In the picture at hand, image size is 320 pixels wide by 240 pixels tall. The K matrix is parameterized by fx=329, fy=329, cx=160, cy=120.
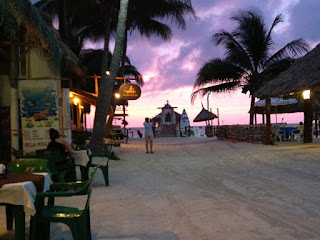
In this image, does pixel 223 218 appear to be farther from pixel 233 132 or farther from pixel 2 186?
pixel 233 132

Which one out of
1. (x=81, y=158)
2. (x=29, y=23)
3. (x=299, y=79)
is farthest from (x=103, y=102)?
(x=299, y=79)

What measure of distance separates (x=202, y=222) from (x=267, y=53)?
65.8 ft

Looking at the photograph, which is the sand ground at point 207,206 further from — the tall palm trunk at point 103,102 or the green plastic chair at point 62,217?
the tall palm trunk at point 103,102

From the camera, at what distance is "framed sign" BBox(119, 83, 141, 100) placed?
49.2 feet

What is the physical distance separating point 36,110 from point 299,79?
1013cm

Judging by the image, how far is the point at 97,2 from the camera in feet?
59.1

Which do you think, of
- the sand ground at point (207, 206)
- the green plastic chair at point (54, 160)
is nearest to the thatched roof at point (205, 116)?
the sand ground at point (207, 206)

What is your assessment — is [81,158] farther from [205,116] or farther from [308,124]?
[205,116]

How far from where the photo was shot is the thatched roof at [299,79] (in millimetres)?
12509

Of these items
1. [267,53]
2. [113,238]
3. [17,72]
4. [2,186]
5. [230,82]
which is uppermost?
[267,53]

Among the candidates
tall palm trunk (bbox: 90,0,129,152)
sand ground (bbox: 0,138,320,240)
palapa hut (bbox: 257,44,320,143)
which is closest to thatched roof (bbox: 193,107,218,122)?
palapa hut (bbox: 257,44,320,143)

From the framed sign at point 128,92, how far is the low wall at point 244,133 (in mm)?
6396

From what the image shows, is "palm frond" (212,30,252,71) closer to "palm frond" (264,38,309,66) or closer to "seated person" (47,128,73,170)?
"palm frond" (264,38,309,66)

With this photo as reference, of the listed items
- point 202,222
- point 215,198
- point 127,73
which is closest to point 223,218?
point 202,222
